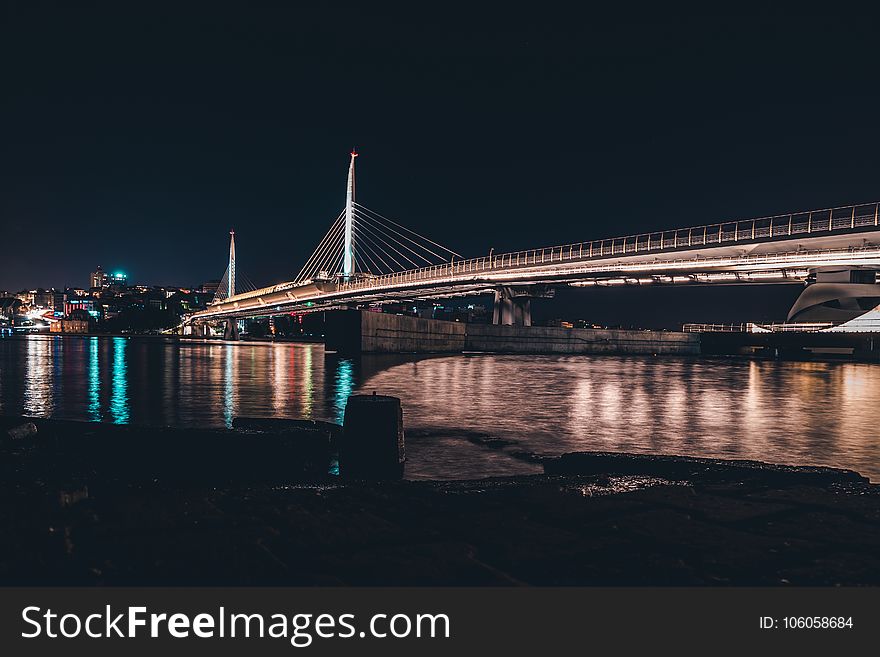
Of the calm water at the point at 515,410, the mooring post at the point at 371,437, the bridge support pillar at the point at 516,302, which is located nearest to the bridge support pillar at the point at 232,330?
the bridge support pillar at the point at 516,302

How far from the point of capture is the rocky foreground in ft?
10.8

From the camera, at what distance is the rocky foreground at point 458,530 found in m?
3.29

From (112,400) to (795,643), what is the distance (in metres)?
16.0

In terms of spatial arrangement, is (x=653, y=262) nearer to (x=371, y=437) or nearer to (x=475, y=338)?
(x=475, y=338)

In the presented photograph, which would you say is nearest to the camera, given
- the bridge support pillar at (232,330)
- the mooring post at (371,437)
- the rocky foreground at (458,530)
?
the rocky foreground at (458,530)

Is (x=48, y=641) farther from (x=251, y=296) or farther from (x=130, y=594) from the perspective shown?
(x=251, y=296)

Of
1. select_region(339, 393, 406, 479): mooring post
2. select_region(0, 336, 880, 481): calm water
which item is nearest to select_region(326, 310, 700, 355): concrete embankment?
select_region(0, 336, 880, 481): calm water

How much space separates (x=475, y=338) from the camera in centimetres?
5706

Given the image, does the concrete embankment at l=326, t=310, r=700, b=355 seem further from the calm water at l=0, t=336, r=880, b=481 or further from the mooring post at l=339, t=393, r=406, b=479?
the mooring post at l=339, t=393, r=406, b=479

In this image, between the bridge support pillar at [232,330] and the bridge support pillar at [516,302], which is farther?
the bridge support pillar at [232,330]

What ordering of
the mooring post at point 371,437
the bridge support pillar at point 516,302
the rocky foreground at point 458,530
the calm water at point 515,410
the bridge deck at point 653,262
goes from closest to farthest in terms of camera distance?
1. the rocky foreground at point 458,530
2. the mooring post at point 371,437
3. the calm water at point 515,410
4. the bridge deck at point 653,262
5. the bridge support pillar at point 516,302

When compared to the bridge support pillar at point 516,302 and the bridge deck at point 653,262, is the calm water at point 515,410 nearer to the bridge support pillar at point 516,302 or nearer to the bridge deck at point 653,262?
the bridge deck at point 653,262

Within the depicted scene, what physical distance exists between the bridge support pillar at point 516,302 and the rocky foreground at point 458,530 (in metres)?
61.3

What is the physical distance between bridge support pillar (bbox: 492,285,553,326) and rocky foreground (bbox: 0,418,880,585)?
61275mm
